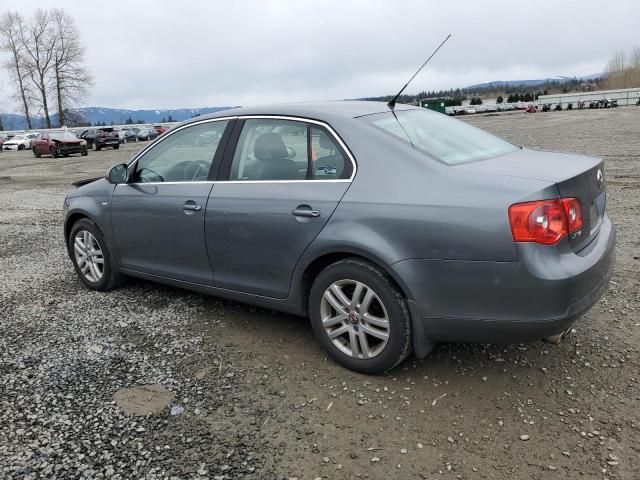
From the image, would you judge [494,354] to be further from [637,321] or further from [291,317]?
[291,317]

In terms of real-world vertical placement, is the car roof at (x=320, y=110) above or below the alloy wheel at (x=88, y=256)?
above

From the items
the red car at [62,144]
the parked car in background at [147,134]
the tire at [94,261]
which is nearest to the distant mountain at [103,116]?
the parked car in background at [147,134]

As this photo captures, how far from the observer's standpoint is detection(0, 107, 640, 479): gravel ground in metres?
2.71

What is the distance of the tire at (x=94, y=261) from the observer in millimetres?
5047

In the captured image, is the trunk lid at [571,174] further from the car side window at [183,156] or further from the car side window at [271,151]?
the car side window at [183,156]

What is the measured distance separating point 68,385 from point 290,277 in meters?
1.53

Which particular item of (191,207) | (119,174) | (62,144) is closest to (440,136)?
(191,207)

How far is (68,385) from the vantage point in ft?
11.5

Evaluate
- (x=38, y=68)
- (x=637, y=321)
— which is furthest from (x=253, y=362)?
(x=38, y=68)

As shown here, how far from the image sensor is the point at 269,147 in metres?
3.87

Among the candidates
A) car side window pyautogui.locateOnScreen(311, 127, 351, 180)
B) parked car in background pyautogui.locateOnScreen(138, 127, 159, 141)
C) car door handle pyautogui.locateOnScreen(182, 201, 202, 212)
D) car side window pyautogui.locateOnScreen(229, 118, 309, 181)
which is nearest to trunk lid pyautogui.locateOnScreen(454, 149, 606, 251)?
car side window pyautogui.locateOnScreen(311, 127, 351, 180)

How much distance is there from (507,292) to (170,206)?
2591mm

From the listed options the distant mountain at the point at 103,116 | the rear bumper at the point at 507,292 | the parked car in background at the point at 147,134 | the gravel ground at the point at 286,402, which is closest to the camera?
the gravel ground at the point at 286,402

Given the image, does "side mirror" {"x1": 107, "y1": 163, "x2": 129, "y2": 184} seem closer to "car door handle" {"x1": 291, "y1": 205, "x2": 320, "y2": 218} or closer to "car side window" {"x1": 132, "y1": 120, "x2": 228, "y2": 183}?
"car side window" {"x1": 132, "y1": 120, "x2": 228, "y2": 183}
